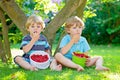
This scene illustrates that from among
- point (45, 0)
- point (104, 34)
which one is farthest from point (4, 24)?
point (104, 34)

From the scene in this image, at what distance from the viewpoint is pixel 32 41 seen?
5.58 meters

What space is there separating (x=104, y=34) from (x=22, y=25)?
10.1 meters

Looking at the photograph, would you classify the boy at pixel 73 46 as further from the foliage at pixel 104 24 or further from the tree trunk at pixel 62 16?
the foliage at pixel 104 24

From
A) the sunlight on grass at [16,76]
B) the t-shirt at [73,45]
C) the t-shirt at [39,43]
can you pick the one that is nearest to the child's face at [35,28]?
the t-shirt at [39,43]

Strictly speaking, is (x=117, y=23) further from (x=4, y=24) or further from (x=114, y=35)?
(x=4, y=24)

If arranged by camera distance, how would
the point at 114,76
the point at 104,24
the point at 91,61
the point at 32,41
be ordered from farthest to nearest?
the point at 104,24, the point at 91,61, the point at 32,41, the point at 114,76

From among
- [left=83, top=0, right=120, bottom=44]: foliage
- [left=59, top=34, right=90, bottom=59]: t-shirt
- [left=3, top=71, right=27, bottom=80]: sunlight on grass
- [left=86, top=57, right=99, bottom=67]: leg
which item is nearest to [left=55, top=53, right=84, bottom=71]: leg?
[left=59, top=34, right=90, bottom=59]: t-shirt

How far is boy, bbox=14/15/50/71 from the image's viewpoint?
557cm

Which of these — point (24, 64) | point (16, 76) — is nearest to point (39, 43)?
point (24, 64)

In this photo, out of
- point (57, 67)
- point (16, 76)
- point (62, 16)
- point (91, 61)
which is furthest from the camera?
point (62, 16)

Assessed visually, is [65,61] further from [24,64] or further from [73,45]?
[24,64]

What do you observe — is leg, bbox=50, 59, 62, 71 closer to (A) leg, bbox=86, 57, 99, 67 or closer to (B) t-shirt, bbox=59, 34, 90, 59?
(B) t-shirt, bbox=59, 34, 90, 59

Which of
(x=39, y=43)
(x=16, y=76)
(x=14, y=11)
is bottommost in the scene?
(x=16, y=76)

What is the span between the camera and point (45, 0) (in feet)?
25.2
